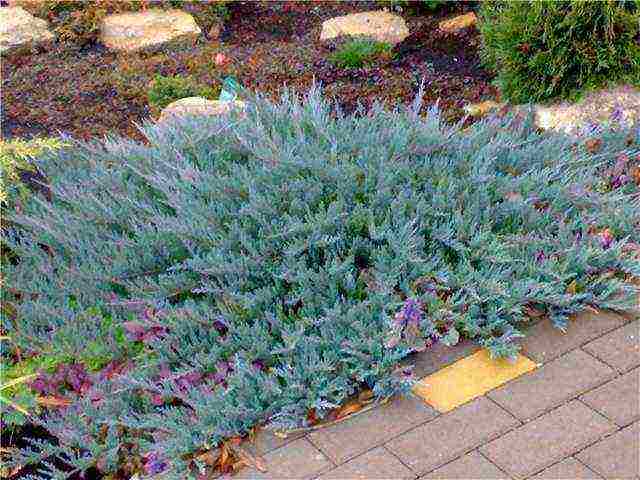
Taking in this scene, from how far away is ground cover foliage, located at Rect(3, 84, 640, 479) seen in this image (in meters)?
3.42

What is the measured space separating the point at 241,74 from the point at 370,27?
1111mm

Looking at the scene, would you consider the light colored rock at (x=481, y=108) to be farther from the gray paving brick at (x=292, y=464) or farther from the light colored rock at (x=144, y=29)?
the gray paving brick at (x=292, y=464)

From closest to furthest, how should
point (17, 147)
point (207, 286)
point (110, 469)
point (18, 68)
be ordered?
point (110, 469), point (207, 286), point (17, 147), point (18, 68)

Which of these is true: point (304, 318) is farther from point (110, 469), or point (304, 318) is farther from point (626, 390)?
point (626, 390)

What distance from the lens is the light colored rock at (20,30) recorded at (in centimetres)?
683

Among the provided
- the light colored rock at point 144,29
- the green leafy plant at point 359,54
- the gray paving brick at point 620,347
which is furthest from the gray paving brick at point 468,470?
the light colored rock at point 144,29

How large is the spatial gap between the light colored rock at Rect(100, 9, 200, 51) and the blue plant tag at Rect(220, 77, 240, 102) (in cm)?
98

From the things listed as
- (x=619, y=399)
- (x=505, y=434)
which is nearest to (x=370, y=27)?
(x=619, y=399)

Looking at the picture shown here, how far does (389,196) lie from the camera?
389 cm

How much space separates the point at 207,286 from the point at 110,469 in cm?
74

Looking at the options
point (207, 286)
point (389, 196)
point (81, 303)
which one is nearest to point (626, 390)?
point (389, 196)

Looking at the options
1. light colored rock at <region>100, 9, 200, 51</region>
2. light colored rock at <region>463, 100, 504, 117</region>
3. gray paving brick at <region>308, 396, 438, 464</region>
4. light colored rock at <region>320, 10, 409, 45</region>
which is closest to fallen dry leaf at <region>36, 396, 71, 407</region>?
gray paving brick at <region>308, 396, 438, 464</region>

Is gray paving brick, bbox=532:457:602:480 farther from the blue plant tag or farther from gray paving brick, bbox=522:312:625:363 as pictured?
the blue plant tag

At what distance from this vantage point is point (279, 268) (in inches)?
147
